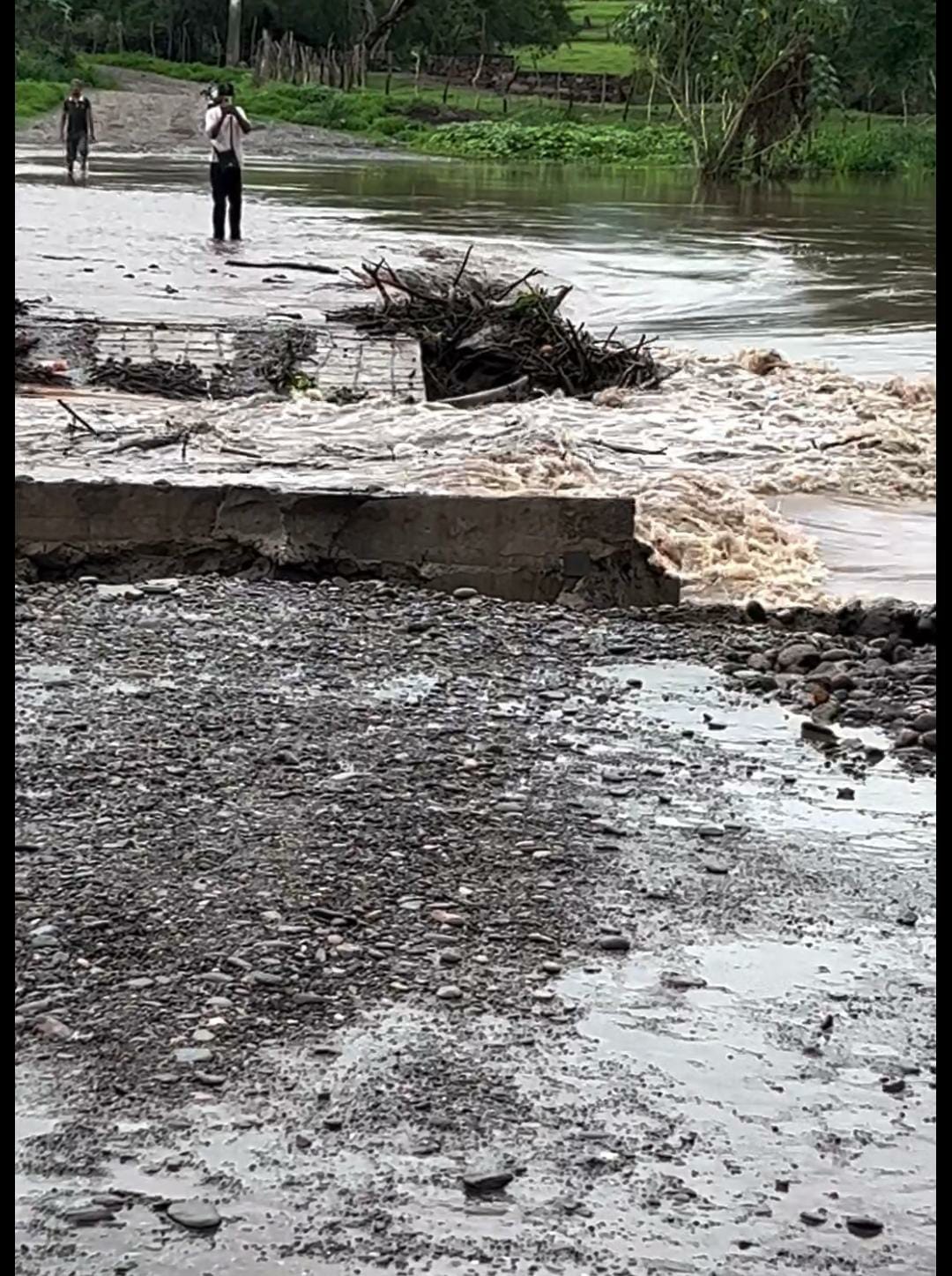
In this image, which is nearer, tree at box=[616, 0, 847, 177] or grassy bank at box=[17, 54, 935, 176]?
tree at box=[616, 0, 847, 177]

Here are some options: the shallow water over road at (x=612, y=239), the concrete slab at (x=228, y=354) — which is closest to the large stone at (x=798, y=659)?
the concrete slab at (x=228, y=354)

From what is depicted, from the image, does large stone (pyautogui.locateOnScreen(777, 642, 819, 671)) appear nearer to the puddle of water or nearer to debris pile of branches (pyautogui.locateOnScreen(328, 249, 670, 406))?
the puddle of water

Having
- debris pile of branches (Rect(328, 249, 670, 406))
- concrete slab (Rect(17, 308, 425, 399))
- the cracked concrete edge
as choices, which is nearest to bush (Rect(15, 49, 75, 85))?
debris pile of branches (Rect(328, 249, 670, 406))

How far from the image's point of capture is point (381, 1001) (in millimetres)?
4367

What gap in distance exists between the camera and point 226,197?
23203 mm

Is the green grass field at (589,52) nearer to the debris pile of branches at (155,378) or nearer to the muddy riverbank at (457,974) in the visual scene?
the debris pile of branches at (155,378)

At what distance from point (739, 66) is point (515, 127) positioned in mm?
14338

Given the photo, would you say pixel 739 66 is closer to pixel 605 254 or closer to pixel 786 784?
pixel 605 254

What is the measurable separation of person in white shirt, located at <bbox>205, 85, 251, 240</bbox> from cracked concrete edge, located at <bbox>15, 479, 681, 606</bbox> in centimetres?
1463

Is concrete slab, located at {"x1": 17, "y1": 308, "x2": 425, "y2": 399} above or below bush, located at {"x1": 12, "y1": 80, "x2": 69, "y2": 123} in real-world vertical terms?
below

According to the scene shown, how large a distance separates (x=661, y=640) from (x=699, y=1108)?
388 centimetres

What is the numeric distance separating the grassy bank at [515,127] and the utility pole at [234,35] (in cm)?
95

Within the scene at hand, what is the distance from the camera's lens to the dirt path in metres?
48.9

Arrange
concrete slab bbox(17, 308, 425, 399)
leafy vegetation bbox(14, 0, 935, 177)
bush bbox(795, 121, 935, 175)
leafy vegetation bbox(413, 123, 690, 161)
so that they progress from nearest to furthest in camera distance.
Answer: concrete slab bbox(17, 308, 425, 399) < leafy vegetation bbox(14, 0, 935, 177) < bush bbox(795, 121, 935, 175) < leafy vegetation bbox(413, 123, 690, 161)
